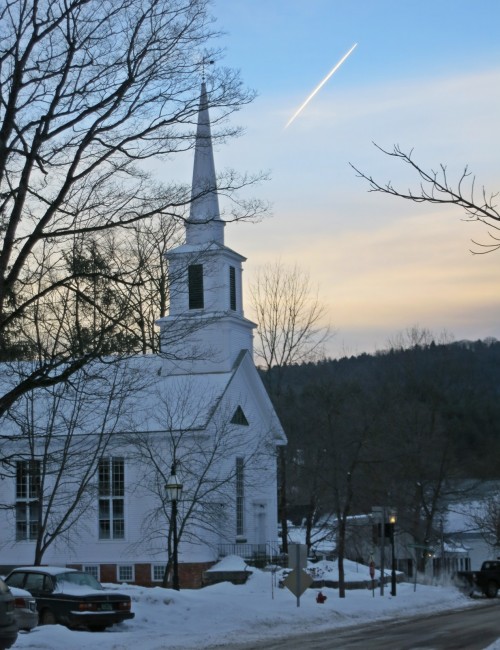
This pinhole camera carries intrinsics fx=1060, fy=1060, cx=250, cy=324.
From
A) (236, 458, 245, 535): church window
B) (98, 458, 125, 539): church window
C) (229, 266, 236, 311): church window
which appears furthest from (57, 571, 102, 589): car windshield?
(229, 266, 236, 311): church window

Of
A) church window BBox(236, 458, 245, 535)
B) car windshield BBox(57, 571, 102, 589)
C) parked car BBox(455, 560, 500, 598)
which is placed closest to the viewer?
car windshield BBox(57, 571, 102, 589)

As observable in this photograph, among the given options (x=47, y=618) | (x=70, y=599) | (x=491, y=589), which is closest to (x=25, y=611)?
(x=70, y=599)

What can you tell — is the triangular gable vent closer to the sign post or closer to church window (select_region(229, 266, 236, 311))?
church window (select_region(229, 266, 236, 311))

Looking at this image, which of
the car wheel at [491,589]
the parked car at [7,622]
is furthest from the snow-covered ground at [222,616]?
the car wheel at [491,589]

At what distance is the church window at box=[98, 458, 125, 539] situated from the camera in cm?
4466

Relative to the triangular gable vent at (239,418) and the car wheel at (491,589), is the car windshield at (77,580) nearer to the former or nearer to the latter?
the triangular gable vent at (239,418)

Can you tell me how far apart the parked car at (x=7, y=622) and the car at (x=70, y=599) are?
668 centimetres

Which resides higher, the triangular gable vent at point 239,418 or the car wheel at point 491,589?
the triangular gable vent at point 239,418

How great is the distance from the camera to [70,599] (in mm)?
22953

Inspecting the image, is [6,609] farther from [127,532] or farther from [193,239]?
[193,239]

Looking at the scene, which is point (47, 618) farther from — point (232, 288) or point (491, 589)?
point (232, 288)

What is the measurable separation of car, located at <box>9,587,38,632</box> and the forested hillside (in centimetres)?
1952

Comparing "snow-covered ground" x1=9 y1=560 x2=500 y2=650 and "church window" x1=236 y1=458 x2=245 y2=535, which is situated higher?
"church window" x1=236 y1=458 x2=245 y2=535

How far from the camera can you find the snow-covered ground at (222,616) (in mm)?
19938
